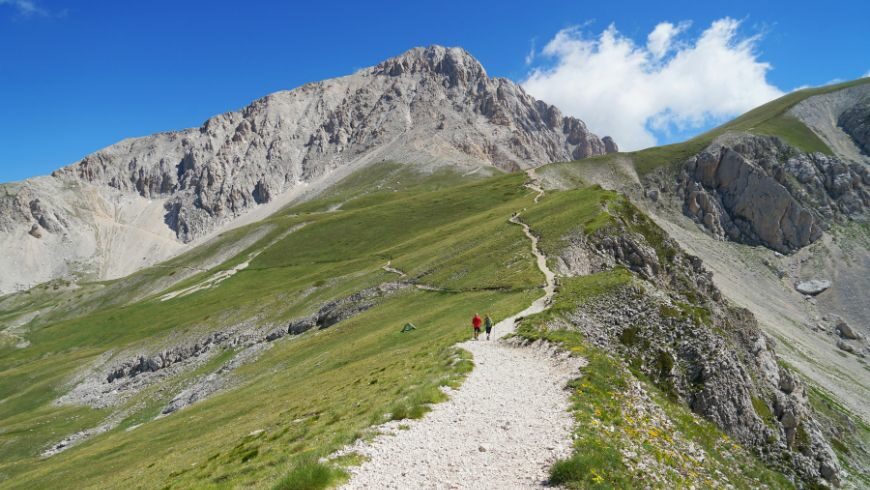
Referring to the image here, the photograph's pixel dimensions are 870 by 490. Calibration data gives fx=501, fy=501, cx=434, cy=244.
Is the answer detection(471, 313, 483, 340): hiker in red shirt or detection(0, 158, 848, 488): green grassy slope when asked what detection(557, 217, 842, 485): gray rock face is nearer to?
detection(0, 158, 848, 488): green grassy slope

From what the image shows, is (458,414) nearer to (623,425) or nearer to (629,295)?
(623,425)

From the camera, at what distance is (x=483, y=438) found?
56.0 ft

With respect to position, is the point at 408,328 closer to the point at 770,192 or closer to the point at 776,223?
the point at 776,223

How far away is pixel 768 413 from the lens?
117 feet

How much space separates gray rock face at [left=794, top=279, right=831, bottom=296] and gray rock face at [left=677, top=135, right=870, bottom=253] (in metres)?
20.6

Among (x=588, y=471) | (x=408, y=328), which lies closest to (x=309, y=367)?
(x=408, y=328)

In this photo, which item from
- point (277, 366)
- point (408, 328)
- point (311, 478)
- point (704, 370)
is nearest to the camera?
→ point (311, 478)

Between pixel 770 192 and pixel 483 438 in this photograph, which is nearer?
pixel 483 438

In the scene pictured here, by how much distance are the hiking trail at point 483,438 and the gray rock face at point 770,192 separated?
583 ft

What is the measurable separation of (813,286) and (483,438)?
17401 cm

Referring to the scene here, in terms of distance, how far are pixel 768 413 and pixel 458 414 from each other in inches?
1119

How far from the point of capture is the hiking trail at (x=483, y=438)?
14109mm

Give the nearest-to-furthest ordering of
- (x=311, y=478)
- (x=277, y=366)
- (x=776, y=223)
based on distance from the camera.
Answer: (x=311, y=478)
(x=277, y=366)
(x=776, y=223)

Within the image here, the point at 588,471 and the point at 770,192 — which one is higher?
the point at 770,192
